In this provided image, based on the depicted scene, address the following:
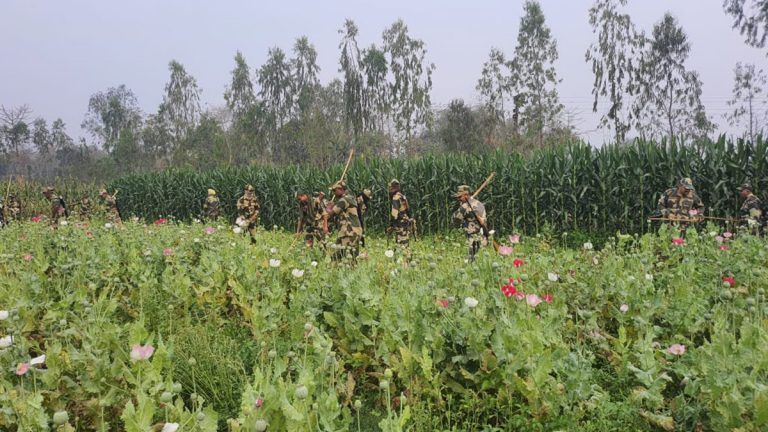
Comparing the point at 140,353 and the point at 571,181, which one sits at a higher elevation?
the point at 571,181

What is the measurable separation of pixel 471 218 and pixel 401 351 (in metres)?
5.46

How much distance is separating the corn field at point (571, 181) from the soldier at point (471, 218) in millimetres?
1392

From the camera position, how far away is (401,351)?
3.39 m

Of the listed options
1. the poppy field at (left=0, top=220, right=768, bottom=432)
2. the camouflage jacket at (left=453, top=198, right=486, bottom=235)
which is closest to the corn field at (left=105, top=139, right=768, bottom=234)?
the camouflage jacket at (left=453, top=198, right=486, bottom=235)

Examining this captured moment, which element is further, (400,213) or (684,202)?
(400,213)

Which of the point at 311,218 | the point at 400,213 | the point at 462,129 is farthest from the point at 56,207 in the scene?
the point at 462,129

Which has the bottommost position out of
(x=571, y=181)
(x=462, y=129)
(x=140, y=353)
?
(x=140, y=353)

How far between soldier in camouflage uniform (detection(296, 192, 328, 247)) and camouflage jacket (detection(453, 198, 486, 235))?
8.56ft

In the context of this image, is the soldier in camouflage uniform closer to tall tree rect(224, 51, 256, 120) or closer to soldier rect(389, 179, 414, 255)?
soldier rect(389, 179, 414, 255)

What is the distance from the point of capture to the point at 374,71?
4462cm

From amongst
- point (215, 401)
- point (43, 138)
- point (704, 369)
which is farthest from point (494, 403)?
point (43, 138)

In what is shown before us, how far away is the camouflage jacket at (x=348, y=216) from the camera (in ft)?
28.3

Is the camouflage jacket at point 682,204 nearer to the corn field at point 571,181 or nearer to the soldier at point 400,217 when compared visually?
the corn field at point 571,181

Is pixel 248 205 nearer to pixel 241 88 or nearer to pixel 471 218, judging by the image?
pixel 471 218
